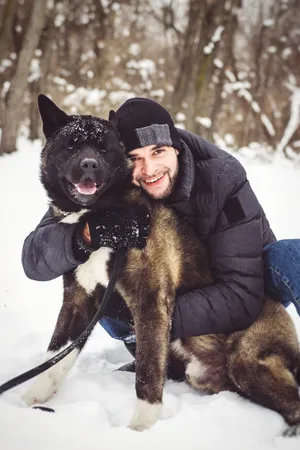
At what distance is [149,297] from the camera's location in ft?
7.78

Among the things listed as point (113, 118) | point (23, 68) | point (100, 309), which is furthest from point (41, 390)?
point (23, 68)

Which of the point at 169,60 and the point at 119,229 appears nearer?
the point at 119,229

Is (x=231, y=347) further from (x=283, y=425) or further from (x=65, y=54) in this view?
(x=65, y=54)

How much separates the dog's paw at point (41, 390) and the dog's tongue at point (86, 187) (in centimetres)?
107

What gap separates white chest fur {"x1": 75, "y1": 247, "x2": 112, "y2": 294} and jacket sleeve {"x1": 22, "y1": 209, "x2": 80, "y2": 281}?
66 millimetres

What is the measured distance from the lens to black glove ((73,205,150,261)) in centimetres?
242

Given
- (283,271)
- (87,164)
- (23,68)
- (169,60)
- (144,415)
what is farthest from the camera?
(169,60)

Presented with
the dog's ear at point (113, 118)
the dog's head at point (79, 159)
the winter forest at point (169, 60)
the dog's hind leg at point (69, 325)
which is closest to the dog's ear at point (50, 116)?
the dog's head at point (79, 159)

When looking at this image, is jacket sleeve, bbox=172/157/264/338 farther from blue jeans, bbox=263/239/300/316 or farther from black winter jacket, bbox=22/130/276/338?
blue jeans, bbox=263/239/300/316

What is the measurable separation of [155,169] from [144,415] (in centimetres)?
145

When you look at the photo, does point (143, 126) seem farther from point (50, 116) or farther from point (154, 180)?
point (50, 116)

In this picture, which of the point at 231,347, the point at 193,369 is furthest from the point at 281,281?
the point at 193,369

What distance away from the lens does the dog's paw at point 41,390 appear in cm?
239

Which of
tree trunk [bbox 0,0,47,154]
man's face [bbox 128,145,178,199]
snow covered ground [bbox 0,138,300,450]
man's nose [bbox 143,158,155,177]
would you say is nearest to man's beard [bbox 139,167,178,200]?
man's face [bbox 128,145,178,199]
